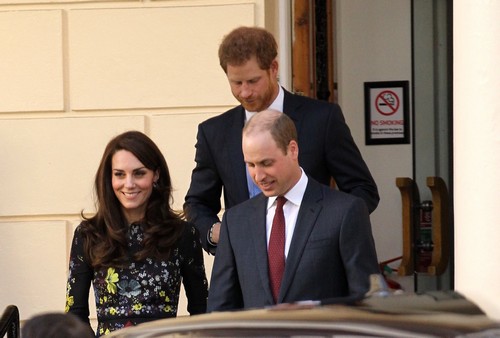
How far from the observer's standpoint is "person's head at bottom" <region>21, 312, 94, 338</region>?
3.96 meters

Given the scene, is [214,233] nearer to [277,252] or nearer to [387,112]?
[277,252]

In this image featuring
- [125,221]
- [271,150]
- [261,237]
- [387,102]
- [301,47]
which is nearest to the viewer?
[271,150]

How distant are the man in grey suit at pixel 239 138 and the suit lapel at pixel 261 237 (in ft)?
1.73

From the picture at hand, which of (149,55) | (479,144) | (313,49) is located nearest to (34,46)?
(149,55)

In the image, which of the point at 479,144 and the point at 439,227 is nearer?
the point at 479,144

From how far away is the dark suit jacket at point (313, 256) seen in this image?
5246 millimetres

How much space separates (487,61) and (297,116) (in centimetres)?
86

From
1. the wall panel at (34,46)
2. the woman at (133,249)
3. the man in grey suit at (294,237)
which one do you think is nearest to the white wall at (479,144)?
the man in grey suit at (294,237)

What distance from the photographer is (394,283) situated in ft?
30.5

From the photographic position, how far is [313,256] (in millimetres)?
5262

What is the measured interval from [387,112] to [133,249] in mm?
4275

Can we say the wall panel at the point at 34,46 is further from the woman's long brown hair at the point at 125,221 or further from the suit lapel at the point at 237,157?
the suit lapel at the point at 237,157

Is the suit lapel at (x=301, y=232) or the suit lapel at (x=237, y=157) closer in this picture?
the suit lapel at (x=301, y=232)

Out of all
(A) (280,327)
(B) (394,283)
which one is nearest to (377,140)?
(B) (394,283)
